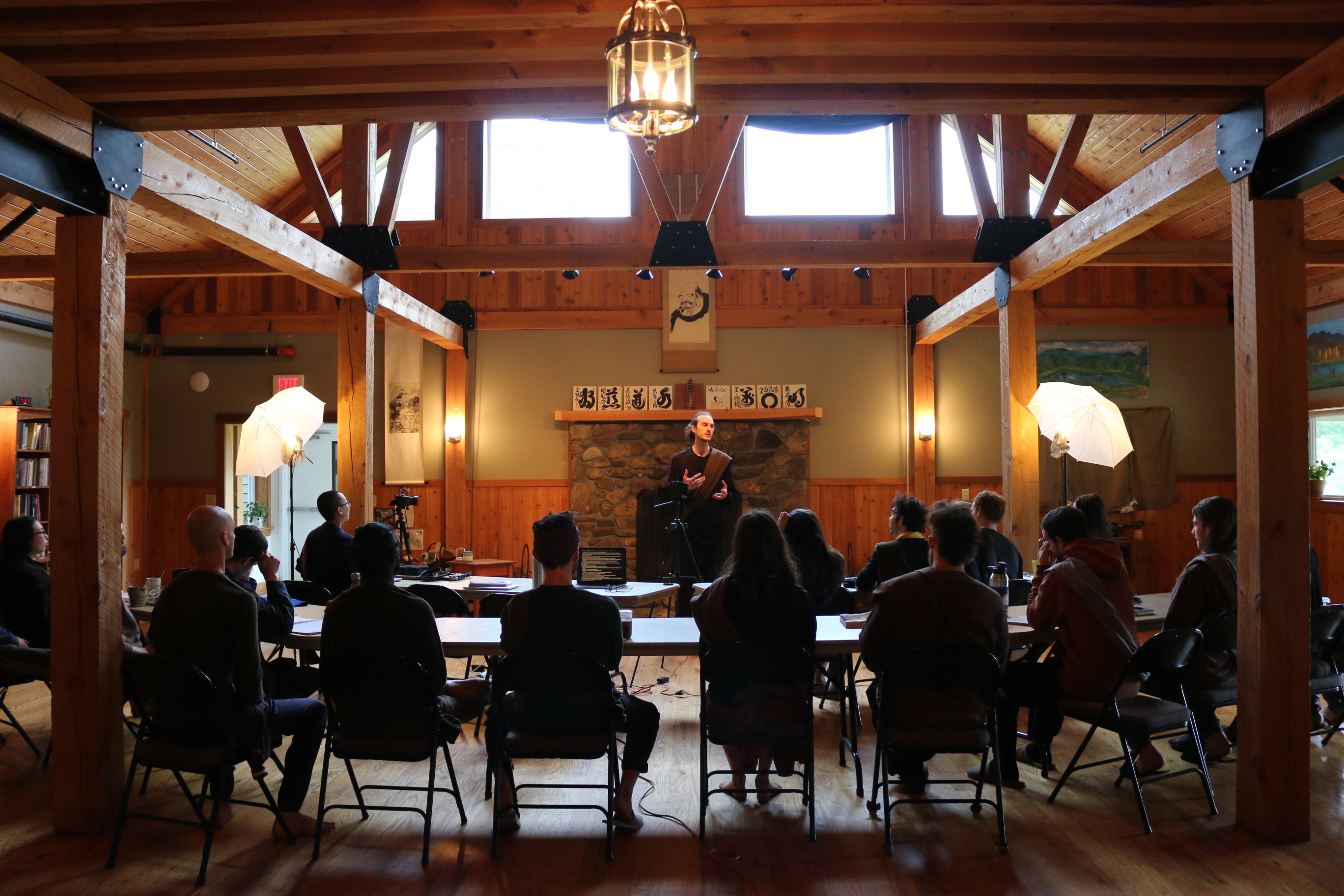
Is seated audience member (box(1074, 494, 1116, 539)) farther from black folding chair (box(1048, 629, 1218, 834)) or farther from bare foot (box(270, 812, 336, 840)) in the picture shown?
bare foot (box(270, 812, 336, 840))

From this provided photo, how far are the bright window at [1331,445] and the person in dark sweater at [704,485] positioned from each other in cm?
602

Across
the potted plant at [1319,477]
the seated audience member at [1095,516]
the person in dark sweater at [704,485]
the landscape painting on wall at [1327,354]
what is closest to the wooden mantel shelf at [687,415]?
the person in dark sweater at [704,485]

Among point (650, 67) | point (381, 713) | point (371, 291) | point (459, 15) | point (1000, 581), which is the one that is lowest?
point (381, 713)

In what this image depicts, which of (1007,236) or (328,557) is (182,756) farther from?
(1007,236)

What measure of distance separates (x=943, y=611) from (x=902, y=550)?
1.42 meters

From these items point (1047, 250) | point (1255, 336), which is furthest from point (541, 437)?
point (1255, 336)

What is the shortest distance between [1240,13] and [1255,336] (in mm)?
1119

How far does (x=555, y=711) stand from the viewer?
2.99 meters

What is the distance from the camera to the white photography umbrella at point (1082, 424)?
5.37m

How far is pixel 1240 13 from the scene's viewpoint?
2.78 meters

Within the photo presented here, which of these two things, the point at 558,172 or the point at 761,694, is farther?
the point at 558,172

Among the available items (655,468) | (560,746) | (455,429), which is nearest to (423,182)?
(455,429)

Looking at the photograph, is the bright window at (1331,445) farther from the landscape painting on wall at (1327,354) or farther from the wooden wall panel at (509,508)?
the wooden wall panel at (509,508)

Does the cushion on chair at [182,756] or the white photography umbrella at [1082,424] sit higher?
the white photography umbrella at [1082,424]
